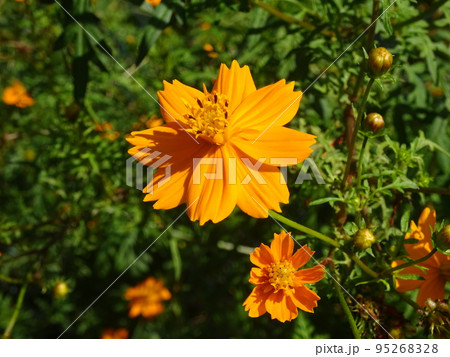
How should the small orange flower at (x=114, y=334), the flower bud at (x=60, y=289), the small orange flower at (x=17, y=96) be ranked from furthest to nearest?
the small orange flower at (x=114, y=334), the small orange flower at (x=17, y=96), the flower bud at (x=60, y=289)

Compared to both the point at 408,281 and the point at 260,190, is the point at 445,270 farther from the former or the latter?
the point at 260,190

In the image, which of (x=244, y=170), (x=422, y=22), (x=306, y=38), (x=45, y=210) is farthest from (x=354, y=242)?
(x=45, y=210)

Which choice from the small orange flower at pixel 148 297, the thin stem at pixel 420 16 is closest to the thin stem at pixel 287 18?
the thin stem at pixel 420 16

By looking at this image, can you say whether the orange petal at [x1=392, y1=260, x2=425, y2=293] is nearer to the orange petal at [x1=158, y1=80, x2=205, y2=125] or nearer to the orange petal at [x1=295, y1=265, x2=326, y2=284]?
the orange petal at [x1=295, y1=265, x2=326, y2=284]

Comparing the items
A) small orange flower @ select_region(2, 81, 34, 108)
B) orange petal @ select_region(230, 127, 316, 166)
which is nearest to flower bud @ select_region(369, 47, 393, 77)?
orange petal @ select_region(230, 127, 316, 166)

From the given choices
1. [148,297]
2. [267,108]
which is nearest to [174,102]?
[267,108]

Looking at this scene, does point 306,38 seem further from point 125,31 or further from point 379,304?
point 125,31

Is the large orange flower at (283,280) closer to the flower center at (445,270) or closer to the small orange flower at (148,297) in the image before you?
the flower center at (445,270)

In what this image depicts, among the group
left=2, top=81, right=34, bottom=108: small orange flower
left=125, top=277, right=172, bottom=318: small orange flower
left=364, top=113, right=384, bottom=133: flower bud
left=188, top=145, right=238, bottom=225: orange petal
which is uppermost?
left=364, top=113, right=384, bottom=133: flower bud
